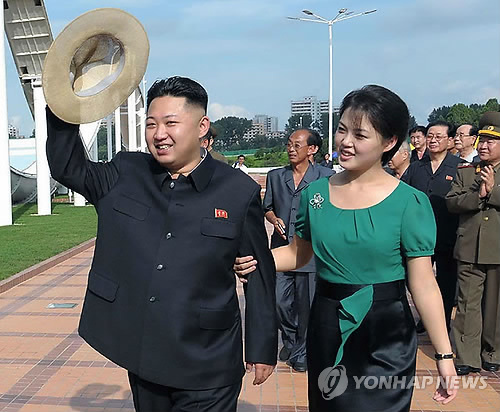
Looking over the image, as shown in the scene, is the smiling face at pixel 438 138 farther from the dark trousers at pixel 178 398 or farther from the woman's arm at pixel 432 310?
the dark trousers at pixel 178 398

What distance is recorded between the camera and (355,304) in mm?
2264

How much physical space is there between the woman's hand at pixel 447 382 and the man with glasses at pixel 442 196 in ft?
10.7

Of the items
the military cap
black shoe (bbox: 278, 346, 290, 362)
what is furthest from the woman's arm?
black shoe (bbox: 278, 346, 290, 362)

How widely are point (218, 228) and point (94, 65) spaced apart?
29.6 inches

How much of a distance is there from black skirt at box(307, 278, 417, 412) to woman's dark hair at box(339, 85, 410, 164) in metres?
0.59

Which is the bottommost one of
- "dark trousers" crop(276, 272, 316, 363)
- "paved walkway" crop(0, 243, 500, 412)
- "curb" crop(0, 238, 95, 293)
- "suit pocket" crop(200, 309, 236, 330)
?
"paved walkway" crop(0, 243, 500, 412)

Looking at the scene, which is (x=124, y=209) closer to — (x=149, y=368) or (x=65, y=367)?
(x=149, y=368)

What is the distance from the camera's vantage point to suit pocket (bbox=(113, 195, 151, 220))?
225 cm

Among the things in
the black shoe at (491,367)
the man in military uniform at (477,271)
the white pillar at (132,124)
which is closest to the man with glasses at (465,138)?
the man in military uniform at (477,271)

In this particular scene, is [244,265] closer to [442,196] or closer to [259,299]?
[259,299]

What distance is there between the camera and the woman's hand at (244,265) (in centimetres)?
231

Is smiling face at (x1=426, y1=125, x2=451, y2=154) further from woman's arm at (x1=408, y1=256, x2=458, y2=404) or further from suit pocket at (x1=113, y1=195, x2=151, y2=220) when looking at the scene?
suit pocket at (x1=113, y1=195, x2=151, y2=220)

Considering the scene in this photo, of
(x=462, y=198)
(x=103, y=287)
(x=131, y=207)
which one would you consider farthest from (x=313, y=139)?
(x=103, y=287)

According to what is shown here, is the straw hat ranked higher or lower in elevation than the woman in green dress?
higher
